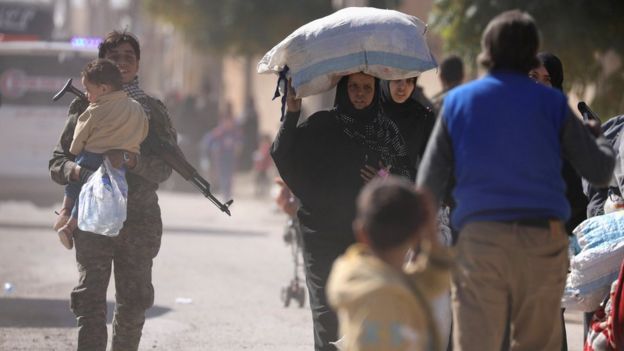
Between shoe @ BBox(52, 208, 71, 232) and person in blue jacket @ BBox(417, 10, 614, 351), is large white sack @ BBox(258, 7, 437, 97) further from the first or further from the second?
person in blue jacket @ BBox(417, 10, 614, 351)

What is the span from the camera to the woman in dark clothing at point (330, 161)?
6934mm

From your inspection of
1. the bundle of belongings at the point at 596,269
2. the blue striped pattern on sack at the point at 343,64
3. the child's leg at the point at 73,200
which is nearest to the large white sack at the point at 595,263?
the bundle of belongings at the point at 596,269

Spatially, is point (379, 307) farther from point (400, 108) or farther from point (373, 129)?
point (400, 108)

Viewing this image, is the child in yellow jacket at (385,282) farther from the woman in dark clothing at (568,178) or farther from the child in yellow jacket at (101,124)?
the child in yellow jacket at (101,124)

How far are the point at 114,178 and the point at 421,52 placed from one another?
1.70 metres

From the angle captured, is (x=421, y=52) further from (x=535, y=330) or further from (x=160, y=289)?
(x=160, y=289)

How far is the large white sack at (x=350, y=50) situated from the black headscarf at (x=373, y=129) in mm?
124

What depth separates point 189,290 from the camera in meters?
12.4

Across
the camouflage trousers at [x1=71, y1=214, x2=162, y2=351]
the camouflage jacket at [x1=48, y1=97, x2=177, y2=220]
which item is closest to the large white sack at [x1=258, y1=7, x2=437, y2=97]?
the camouflage jacket at [x1=48, y1=97, x2=177, y2=220]

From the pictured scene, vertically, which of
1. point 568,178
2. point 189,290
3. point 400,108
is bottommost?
point 189,290

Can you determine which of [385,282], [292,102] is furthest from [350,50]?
[385,282]

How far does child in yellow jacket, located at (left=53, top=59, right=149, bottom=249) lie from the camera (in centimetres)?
738

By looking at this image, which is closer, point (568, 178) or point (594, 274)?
point (568, 178)

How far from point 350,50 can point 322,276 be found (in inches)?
43.5
